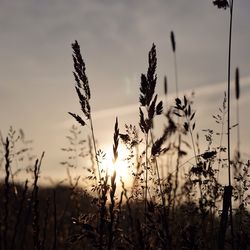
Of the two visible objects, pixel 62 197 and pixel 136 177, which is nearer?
pixel 136 177

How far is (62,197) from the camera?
62.1 feet

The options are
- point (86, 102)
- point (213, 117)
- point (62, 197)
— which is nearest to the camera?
point (86, 102)

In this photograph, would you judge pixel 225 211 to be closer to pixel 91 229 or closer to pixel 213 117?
pixel 91 229

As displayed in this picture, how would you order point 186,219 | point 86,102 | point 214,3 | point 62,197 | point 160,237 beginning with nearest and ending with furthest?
point 160,237
point 86,102
point 214,3
point 186,219
point 62,197

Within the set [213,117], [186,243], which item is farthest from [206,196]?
[186,243]

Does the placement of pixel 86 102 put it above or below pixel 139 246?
above

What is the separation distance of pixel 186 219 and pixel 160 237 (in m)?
2.30

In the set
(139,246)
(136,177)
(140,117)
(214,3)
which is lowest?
(139,246)

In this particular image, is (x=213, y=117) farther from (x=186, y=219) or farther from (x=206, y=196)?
(x=186, y=219)

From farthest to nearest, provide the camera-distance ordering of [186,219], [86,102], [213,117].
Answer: [186,219], [213,117], [86,102]

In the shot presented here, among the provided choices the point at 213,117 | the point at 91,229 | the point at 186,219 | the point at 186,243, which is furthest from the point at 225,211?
the point at 186,219

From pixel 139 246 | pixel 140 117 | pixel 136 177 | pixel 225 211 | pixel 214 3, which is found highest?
pixel 214 3

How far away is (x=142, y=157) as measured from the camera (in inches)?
110

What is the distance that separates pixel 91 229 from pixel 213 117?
149 cm
